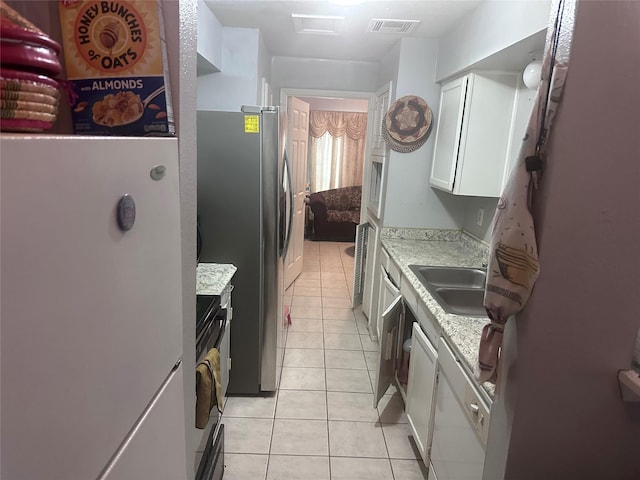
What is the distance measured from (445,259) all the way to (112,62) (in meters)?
2.43

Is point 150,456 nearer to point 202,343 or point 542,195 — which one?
point 202,343

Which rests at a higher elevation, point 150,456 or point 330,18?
point 330,18

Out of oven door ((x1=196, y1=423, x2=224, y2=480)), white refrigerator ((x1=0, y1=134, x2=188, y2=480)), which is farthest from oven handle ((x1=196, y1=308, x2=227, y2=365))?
white refrigerator ((x1=0, y1=134, x2=188, y2=480))

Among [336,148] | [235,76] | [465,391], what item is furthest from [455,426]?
[336,148]

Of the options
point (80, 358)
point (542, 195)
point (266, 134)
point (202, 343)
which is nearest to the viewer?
point (80, 358)

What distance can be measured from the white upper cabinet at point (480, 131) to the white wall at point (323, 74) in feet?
5.08

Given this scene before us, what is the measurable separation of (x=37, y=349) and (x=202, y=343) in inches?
44.9

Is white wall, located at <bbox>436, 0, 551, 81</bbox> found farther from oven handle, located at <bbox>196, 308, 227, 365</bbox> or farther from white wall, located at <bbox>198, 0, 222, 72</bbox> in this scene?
oven handle, located at <bbox>196, 308, 227, 365</bbox>

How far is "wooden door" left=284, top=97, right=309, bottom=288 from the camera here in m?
4.38

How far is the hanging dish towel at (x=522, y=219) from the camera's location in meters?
1.00

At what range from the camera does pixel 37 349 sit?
0.54 metres

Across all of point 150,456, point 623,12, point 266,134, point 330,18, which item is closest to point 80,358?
point 150,456

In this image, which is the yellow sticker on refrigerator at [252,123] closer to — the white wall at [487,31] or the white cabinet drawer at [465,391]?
the white wall at [487,31]

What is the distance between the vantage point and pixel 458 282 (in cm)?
267
